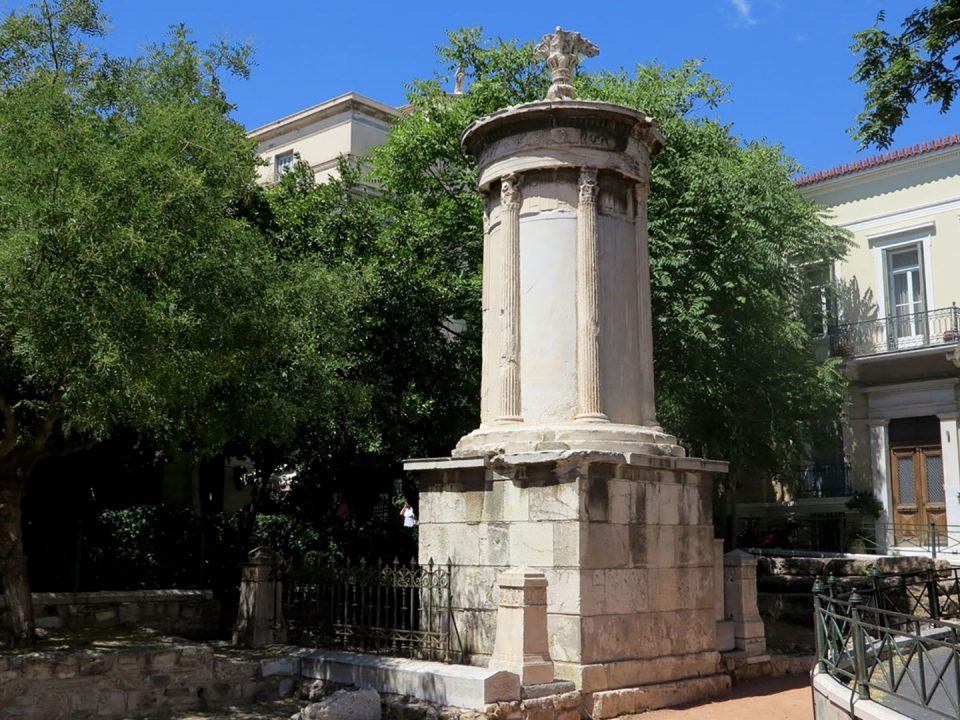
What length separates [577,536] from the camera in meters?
9.86

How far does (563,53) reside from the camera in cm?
1188

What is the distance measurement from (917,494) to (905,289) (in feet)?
16.1

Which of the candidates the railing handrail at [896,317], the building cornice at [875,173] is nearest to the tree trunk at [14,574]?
the railing handrail at [896,317]

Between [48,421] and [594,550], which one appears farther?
[48,421]

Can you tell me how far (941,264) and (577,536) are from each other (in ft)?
54.7

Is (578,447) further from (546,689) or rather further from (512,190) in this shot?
(512,190)

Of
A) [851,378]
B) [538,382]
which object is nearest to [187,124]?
[538,382]

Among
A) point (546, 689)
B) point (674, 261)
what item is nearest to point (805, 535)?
point (674, 261)

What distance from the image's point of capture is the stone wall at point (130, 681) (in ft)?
32.4

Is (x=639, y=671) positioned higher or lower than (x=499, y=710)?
higher

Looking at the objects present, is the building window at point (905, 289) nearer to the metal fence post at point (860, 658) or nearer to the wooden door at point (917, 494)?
the wooden door at point (917, 494)

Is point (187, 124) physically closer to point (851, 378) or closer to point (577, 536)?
point (577, 536)

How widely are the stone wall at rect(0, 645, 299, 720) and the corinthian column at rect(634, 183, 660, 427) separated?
4.94 metres

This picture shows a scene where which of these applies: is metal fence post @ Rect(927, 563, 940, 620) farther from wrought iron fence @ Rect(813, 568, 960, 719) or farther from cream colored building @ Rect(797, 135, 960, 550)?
cream colored building @ Rect(797, 135, 960, 550)
